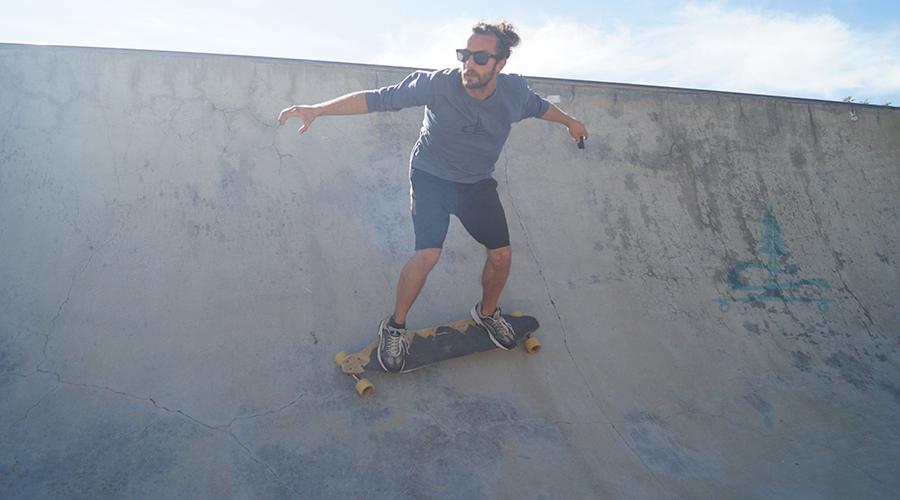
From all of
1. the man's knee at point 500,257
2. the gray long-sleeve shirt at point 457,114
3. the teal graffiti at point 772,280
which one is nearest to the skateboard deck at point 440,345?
the man's knee at point 500,257

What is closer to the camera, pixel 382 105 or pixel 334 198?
pixel 382 105

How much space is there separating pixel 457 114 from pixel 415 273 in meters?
0.91

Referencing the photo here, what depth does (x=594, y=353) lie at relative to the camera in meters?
3.13

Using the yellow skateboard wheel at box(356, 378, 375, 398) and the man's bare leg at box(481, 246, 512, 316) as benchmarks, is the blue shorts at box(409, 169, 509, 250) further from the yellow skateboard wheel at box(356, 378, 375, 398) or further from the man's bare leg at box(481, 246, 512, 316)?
the yellow skateboard wheel at box(356, 378, 375, 398)

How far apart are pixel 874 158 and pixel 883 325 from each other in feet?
7.99

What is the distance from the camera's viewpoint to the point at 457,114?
7.73ft

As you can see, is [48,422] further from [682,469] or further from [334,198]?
[682,469]

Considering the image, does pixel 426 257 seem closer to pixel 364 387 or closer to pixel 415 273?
pixel 415 273

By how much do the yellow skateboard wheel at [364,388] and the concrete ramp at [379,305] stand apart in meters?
0.10

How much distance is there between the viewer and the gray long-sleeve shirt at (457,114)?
2332 mm

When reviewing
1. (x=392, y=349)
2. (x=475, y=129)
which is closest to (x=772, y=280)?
(x=475, y=129)

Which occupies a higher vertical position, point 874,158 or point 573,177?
point 874,158

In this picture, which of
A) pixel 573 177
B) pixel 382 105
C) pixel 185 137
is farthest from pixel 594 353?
pixel 185 137

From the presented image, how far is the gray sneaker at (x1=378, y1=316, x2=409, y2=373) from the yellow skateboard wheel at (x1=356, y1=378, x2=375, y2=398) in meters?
0.13
